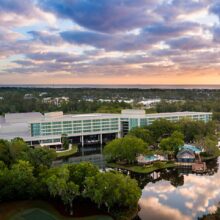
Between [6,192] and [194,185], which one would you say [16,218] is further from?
[194,185]

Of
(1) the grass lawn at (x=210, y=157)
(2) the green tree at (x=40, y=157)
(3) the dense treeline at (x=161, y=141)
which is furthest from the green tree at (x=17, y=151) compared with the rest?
(1) the grass lawn at (x=210, y=157)

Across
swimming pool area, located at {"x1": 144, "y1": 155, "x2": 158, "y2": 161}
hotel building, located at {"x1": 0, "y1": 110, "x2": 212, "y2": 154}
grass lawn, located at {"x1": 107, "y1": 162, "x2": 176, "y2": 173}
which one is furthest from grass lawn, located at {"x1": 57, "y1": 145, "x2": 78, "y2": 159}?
swimming pool area, located at {"x1": 144, "y1": 155, "x2": 158, "y2": 161}

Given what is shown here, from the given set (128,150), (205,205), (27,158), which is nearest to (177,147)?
(128,150)

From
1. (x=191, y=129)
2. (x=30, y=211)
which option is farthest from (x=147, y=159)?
(x=30, y=211)

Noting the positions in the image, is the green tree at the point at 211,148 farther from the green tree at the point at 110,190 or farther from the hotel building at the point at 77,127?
the green tree at the point at 110,190

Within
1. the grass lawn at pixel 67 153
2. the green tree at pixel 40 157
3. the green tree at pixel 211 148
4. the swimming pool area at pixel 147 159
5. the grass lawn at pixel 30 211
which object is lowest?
the grass lawn at pixel 67 153

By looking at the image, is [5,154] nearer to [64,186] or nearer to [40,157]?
[40,157]

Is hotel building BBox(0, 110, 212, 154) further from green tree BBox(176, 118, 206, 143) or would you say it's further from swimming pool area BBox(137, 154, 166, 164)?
swimming pool area BBox(137, 154, 166, 164)
